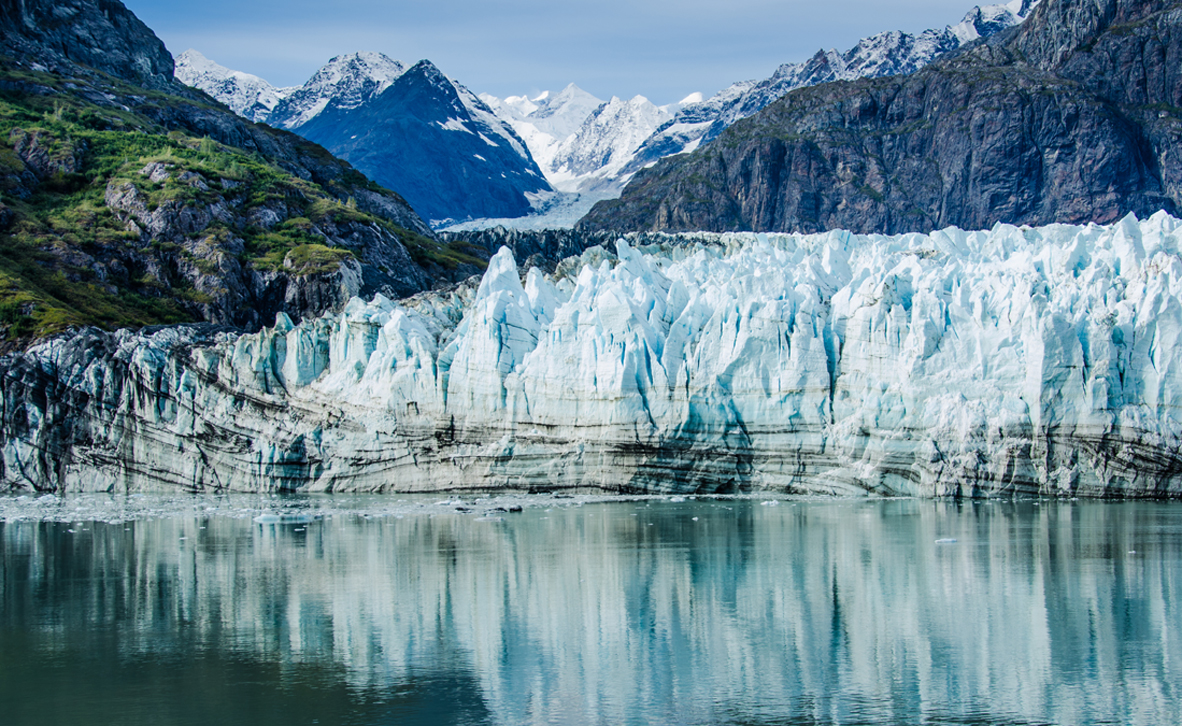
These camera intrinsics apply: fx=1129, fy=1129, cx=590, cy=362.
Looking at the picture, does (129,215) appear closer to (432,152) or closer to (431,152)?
(431,152)

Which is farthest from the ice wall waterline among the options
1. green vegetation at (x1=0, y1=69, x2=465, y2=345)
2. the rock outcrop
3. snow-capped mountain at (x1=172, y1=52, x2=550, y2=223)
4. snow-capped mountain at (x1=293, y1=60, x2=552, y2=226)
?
snow-capped mountain at (x1=293, y1=60, x2=552, y2=226)

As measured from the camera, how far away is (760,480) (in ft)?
106

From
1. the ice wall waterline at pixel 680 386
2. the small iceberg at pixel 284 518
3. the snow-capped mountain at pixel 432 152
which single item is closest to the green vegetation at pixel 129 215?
the ice wall waterline at pixel 680 386

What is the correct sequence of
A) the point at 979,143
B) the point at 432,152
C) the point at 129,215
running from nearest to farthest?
1. the point at 129,215
2. the point at 979,143
3. the point at 432,152

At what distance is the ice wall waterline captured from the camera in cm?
2931

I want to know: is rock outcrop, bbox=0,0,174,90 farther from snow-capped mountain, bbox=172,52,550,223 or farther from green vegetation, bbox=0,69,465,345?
snow-capped mountain, bbox=172,52,550,223

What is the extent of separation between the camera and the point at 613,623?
53.1 feet

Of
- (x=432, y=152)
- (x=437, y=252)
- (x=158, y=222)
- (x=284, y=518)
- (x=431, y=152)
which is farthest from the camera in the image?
(x=432, y=152)

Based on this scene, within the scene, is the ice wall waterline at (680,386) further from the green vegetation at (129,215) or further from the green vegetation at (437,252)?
the green vegetation at (437,252)

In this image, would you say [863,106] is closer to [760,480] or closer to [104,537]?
[760,480]

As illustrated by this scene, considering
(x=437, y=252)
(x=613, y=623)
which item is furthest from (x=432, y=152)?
(x=613, y=623)

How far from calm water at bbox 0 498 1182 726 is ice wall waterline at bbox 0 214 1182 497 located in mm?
3685

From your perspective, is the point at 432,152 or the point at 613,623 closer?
the point at 613,623

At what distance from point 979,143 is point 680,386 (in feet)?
239
